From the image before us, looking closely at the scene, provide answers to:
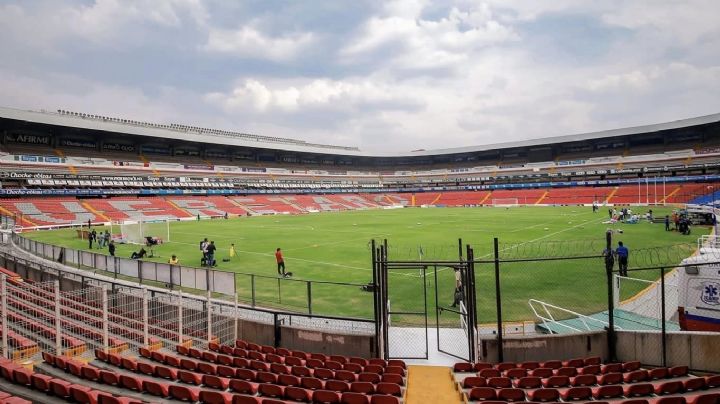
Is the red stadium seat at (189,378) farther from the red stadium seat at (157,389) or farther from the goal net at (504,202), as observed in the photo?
the goal net at (504,202)

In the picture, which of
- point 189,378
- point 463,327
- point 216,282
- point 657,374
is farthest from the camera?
point 216,282

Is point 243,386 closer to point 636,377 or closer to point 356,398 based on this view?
point 356,398

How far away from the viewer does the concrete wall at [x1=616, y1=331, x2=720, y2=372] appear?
8711mm

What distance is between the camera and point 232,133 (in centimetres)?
10206

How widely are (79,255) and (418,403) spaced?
19.5m

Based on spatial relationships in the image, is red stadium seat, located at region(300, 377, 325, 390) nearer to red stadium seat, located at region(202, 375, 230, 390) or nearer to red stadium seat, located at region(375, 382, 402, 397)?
red stadium seat, located at region(375, 382, 402, 397)

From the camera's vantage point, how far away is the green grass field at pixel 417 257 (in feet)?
49.5

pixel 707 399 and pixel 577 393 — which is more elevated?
pixel 707 399

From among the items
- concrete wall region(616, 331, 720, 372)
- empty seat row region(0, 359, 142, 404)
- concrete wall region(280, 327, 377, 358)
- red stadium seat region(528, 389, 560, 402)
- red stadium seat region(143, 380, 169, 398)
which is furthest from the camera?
concrete wall region(280, 327, 377, 358)

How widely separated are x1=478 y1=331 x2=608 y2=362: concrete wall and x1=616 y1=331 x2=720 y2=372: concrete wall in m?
0.46

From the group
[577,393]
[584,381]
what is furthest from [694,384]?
[577,393]

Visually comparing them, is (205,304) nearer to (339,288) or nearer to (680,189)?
(339,288)

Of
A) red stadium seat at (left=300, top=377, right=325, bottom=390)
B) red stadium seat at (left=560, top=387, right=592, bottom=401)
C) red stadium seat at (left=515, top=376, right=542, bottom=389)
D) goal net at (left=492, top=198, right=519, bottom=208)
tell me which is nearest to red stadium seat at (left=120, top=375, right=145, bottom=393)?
red stadium seat at (left=300, top=377, right=325, bottom=390)

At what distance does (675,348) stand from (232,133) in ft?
338
